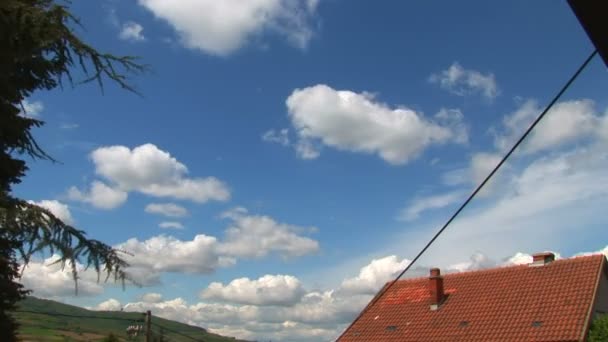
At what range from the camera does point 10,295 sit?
39.4ft

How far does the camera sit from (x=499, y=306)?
2467cm

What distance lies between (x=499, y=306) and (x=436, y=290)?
3633mm

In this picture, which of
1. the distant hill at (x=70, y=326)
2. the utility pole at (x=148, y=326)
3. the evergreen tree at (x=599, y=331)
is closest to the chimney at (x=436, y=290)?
the evergreen tree at (x=599, y=331)

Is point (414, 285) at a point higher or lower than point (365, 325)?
higher

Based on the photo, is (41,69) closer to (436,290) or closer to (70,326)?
(436,290)

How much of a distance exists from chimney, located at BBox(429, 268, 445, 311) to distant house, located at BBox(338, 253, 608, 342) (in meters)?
0.05

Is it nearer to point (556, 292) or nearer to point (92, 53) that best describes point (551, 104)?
point (92, 53)

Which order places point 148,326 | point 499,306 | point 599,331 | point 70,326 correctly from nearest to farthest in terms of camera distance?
point 148,326, point 599,331, point 499,306, point 70,326

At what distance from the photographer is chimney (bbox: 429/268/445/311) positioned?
89.7ft

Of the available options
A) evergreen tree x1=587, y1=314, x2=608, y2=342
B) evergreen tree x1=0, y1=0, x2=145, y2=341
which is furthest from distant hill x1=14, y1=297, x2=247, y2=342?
evergreen tree x1=587, y1=314, x2=608, y2=342

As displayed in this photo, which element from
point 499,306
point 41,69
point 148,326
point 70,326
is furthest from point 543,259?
point 70,326

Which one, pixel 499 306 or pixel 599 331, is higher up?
pixel 499 306

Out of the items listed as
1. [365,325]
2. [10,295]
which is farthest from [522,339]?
[10,295]

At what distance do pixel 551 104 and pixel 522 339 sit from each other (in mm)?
20024
